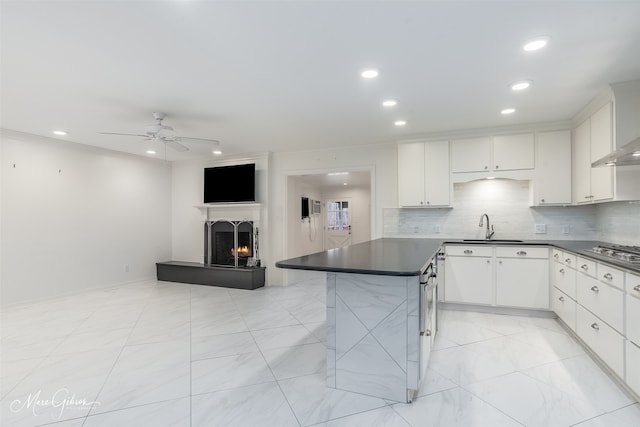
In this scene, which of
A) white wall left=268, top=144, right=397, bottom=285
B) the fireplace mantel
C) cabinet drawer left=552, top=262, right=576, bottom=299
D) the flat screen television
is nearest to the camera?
cabinet drawer left=552, top=262, right=576, bottom=299

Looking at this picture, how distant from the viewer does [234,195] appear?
5879mm

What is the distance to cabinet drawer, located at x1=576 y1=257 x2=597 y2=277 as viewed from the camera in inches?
104

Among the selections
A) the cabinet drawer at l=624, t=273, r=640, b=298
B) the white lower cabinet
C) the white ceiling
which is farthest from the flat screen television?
the cabinet drawer at l=624, t=273, r=640, b=298

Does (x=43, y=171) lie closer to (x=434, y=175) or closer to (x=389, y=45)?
(x=389, y=45)

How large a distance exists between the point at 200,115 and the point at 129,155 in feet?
10.2

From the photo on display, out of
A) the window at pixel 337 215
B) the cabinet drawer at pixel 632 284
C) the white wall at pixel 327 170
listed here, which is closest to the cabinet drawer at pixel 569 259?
the cabinet drawer at pixel 632 284

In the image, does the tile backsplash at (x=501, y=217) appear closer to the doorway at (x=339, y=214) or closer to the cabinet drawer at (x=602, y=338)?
the cabinet drawer at (x=602, y=338)

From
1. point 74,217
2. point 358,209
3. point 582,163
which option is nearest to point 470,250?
point 582,163

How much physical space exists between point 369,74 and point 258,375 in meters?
2.59

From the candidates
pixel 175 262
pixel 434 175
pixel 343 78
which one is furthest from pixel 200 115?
pixel 175 262

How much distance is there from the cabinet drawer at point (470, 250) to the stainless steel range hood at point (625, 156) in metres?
1.57

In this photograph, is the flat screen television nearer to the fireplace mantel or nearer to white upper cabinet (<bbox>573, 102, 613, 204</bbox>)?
the fireplace mantel

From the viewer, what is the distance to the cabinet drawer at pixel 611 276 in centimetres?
222

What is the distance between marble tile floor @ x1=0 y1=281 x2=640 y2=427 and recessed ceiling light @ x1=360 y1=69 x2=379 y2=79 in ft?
8.05
